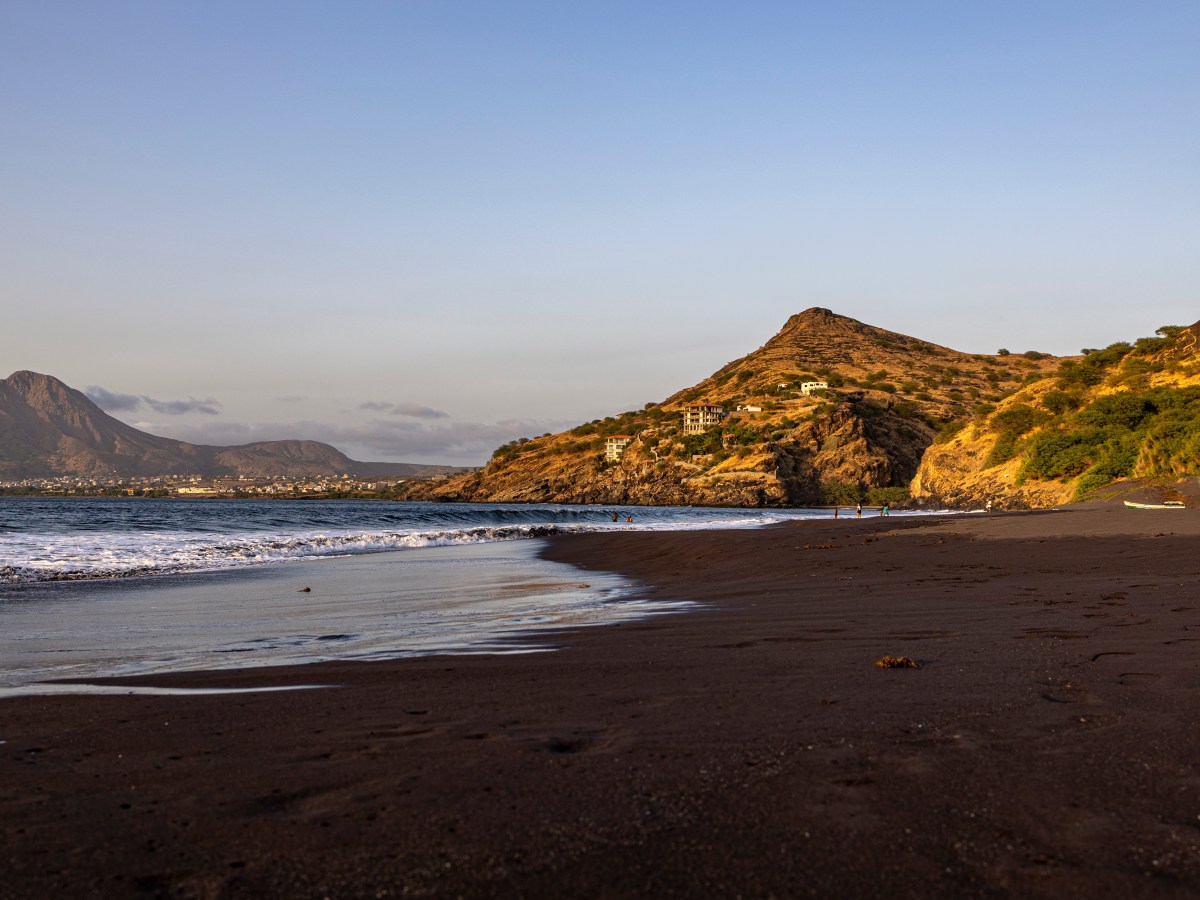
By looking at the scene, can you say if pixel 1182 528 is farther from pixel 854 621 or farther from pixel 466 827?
pixel 466 827

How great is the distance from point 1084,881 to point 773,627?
5.90 m

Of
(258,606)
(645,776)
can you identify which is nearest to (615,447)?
(258,606)

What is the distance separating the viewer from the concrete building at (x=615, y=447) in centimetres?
15112

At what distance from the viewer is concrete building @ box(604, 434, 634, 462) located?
15112 cm

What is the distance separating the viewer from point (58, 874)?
269 centimetres

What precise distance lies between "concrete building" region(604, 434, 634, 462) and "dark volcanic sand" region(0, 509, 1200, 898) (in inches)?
5629

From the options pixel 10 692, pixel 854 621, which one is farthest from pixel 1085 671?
pixel 10 692

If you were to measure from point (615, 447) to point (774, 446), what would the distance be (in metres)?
38.7

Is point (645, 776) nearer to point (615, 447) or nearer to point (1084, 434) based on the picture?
point (1084, 434)

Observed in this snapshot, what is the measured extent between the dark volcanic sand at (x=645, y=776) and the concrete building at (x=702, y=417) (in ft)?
487

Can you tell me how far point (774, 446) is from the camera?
4865 inches

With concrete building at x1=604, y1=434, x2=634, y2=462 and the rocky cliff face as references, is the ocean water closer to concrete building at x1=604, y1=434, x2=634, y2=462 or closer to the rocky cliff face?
the rocky cliff face

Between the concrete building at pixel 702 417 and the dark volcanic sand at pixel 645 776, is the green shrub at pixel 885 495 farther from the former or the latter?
the dark volcanic sand at pixel 645 776

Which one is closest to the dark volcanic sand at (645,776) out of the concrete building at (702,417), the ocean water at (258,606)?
the ocean water at (258,606)
